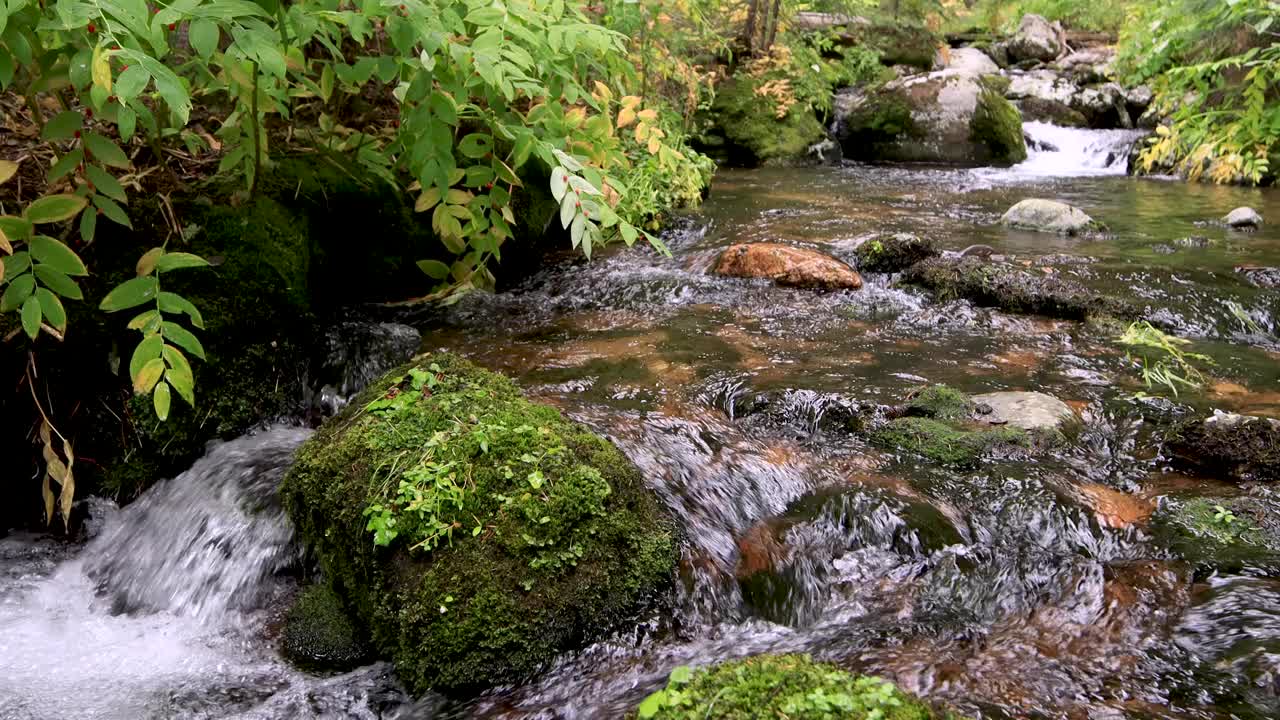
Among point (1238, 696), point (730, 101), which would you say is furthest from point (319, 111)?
point (730, 101)

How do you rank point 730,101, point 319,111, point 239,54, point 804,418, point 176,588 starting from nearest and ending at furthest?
point 239,54
point 176,588
point 804,418
point 319,111
point 730,101

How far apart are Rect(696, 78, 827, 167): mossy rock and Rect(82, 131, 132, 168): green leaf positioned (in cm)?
1161

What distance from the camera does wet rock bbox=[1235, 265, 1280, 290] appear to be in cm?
613

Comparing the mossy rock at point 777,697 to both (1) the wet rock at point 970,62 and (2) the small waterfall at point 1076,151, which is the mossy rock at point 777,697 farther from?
(1) the wet rock at point 970,62

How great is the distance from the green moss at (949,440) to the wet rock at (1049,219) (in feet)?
16.8

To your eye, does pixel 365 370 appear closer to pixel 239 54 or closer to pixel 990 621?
pixel 239 54

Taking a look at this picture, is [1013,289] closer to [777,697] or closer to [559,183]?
[559,183]

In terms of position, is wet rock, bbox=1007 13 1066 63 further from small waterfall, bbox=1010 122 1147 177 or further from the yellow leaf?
the yellow leaf

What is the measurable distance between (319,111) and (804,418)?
315 centimetres

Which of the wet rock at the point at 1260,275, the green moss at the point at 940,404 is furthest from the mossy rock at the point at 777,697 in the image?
the wet rock at the point at 1260,275

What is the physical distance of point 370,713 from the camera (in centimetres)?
248

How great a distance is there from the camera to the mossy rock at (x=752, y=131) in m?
13.9

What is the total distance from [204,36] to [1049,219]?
7992mm

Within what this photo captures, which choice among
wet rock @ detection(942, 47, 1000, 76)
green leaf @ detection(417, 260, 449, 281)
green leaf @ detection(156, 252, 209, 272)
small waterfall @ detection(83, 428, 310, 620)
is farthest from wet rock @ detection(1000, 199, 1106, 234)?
wet rock @ detection(942, 47, 1000, 76)
